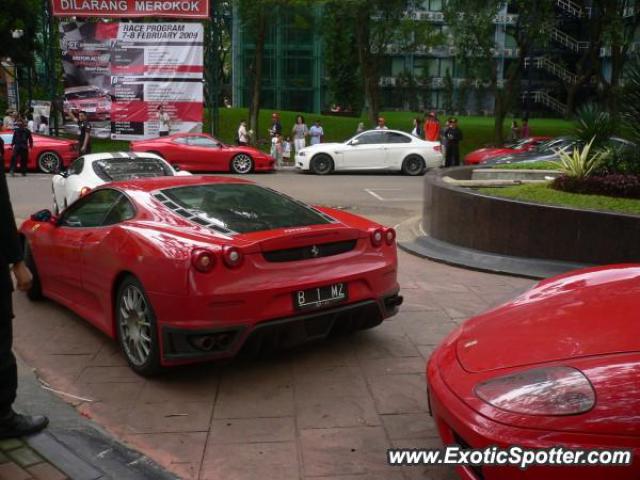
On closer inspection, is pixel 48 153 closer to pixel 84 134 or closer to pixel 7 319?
pixel 84 134

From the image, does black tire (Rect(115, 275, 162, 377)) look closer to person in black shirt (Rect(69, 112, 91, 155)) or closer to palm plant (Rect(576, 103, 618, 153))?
palm plant (Rect(576, 103, 618, 153))

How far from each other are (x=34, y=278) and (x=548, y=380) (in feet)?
16.6

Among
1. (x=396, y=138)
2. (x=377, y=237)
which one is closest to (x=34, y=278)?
(x=377, y=237)

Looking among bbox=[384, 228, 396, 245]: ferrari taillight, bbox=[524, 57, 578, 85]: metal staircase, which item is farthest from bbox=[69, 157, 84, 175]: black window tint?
bbox=[524, 57, 578, 85]: metal staircase

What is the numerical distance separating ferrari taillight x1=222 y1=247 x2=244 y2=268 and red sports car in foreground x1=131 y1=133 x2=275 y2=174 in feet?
52.4

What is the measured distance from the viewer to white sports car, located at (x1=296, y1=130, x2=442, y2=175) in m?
20.4

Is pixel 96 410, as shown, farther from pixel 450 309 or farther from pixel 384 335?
pixel 450 309

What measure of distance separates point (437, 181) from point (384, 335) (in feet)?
15.4

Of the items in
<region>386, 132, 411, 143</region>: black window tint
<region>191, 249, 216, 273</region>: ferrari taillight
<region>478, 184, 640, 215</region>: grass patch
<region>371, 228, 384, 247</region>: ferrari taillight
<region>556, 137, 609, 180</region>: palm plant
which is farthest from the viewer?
<region>386, 132, 411, 143</region>: black window tint

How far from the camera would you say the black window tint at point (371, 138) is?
20.6 m

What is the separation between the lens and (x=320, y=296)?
4.48 meters

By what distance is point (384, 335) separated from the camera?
5449 millimetres

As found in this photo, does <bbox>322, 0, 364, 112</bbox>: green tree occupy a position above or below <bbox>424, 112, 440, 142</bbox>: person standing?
above

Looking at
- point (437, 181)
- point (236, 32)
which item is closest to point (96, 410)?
point (437, 181)
